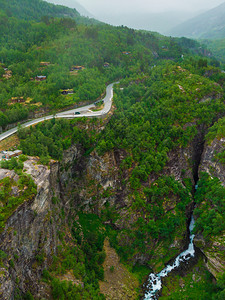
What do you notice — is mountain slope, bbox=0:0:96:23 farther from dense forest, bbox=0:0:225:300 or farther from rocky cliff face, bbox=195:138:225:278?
rocky cliff face, bbox=195:138:225:278

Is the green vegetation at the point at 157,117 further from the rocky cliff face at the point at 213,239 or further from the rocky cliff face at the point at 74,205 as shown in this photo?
the rocky cliff face at the point at 213,239

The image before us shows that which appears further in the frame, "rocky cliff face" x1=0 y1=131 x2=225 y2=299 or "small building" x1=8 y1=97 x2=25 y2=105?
"small building" x1=8 y1=97 x2=25 y2=105

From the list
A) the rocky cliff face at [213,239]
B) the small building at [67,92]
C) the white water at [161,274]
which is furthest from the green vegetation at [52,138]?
the white water at [161,274]

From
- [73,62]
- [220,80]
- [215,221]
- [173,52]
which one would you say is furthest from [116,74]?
[215,221]

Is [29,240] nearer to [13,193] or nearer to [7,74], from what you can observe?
[13,193]

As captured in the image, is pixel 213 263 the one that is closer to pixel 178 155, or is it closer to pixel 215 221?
pixel 215 221

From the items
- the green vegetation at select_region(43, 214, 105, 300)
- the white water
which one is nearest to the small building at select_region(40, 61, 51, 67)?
the green vegetation at select_region(43, 214, 105, 300)

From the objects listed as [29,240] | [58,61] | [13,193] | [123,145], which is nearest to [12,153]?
[13,193]

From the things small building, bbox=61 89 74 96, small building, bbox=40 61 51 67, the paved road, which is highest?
small building, bbox=40 61 51 67
